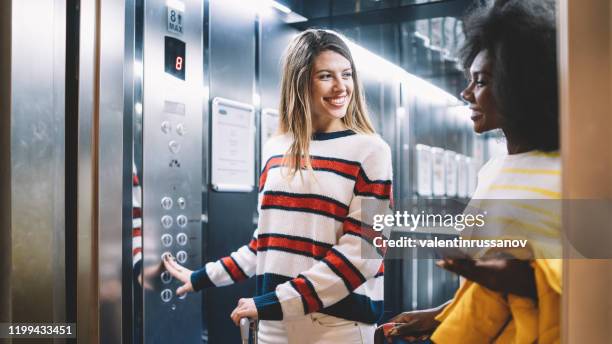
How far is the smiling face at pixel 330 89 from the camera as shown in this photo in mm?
1425

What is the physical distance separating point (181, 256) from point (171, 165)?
279 millimetres

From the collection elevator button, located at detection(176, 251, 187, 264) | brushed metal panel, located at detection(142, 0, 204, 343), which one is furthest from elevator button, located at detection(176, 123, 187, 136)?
elevator button, located at detection(176, 251, 187, 264)

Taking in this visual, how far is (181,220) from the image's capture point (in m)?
1.62

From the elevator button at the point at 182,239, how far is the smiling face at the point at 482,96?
36.8 inches

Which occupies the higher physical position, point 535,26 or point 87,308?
point 535,26

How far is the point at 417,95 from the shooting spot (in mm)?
1324

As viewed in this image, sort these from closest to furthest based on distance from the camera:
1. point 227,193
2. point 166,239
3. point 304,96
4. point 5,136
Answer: point 5,136
point 304,96
point 166,239
point 227,193

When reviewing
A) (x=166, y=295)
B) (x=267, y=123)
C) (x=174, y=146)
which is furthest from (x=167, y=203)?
(x=267, y=123)

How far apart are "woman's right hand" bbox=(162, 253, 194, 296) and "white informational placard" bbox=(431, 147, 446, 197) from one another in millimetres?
806

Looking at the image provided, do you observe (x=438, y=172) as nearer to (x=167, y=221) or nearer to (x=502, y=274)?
(x=502, y=274)

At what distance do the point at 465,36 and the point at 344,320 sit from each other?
76cm

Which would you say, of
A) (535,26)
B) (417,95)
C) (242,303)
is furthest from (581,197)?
(242,303)

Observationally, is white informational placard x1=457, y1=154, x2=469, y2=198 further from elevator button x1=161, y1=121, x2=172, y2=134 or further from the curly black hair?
elevator button x1=161, y1=121, x2=172, y2=134

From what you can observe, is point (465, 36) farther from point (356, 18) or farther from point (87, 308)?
point (87, 308)
